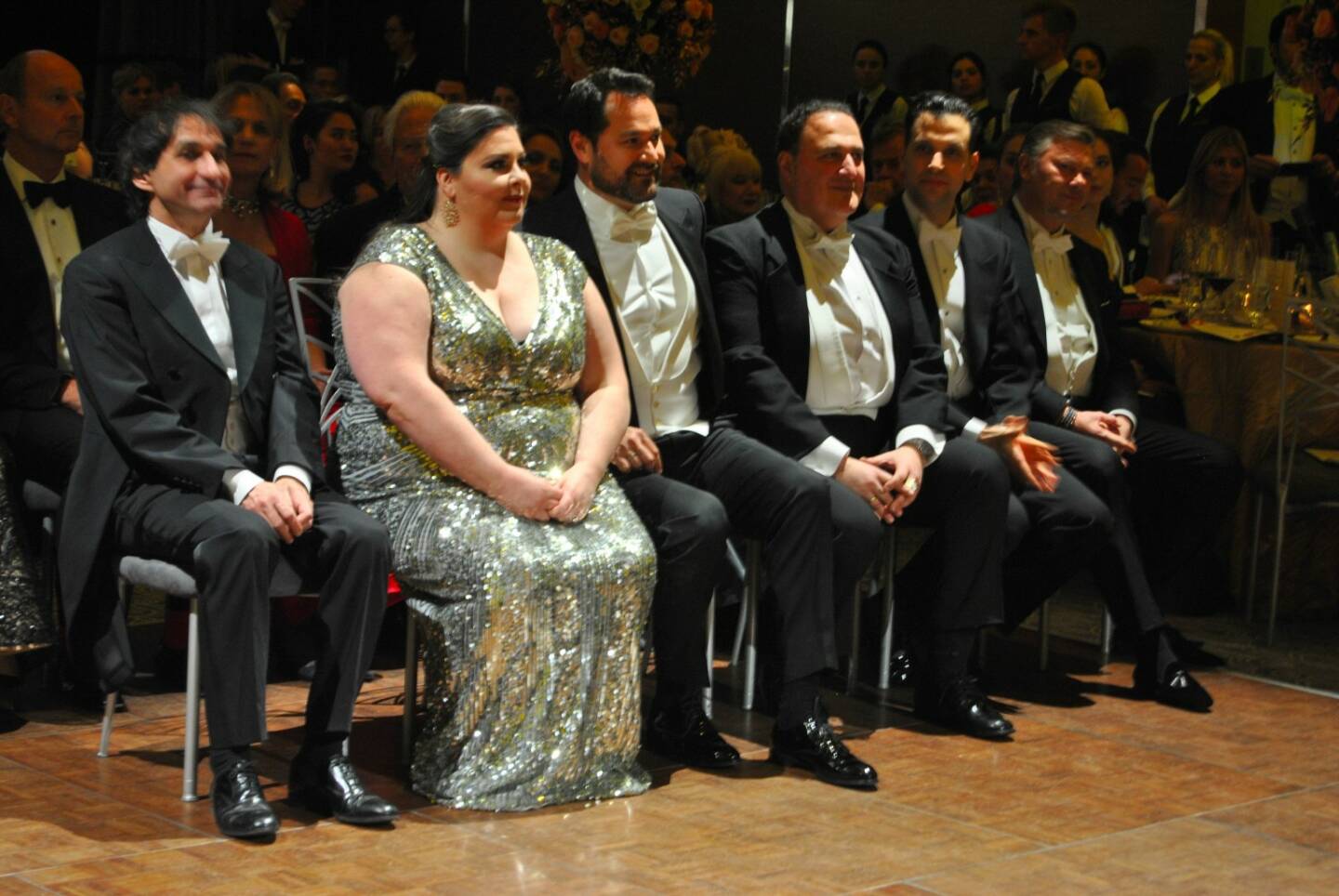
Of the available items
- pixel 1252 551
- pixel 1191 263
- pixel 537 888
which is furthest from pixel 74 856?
pixel 1191 263

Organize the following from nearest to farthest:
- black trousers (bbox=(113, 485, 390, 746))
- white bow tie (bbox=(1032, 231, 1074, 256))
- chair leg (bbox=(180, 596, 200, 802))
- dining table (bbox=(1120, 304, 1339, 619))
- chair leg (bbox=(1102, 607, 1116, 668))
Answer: black trousers (bbox=(113, 485, 390, 746)) → chair leg (bbox=(180, 596, 200, 802)) → white bow tie (bbox=(1032, 231, 1074, 256)) → chair leg (bbox=(1102, 607, 1116, 668)) → dining table (bbox=(1120, 304, 1339, 619))

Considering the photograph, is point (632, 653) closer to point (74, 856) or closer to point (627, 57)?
point (74, 856)

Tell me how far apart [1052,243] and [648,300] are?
155cm

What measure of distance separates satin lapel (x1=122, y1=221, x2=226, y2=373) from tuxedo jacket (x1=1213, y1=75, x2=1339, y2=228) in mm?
5298

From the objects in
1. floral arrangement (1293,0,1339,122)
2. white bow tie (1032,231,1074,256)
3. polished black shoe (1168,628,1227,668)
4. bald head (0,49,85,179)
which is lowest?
polished black shoe (1168,628,1227,668)

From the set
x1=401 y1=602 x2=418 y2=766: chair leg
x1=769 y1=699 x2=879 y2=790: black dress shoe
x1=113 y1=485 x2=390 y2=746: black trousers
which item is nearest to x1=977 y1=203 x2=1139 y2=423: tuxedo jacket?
x1=769 y1=699 x2=879 y2=790: black dress shoe

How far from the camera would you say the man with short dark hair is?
867cm

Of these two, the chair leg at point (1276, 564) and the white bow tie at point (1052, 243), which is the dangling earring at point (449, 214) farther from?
the chair leg at point (1276, 564)

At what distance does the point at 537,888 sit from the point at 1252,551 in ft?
11.1

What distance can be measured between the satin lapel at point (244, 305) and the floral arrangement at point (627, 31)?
9.22ft

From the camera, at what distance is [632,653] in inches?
160

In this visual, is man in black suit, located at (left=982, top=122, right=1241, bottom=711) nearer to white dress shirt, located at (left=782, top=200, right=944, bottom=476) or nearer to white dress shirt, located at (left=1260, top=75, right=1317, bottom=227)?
white dress shirt, located at (left=782, top=200, right=944, bottom=476)

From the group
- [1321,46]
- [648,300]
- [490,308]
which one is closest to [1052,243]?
[1321,46]

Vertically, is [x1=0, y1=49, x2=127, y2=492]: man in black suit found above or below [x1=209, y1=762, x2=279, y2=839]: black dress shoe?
above
